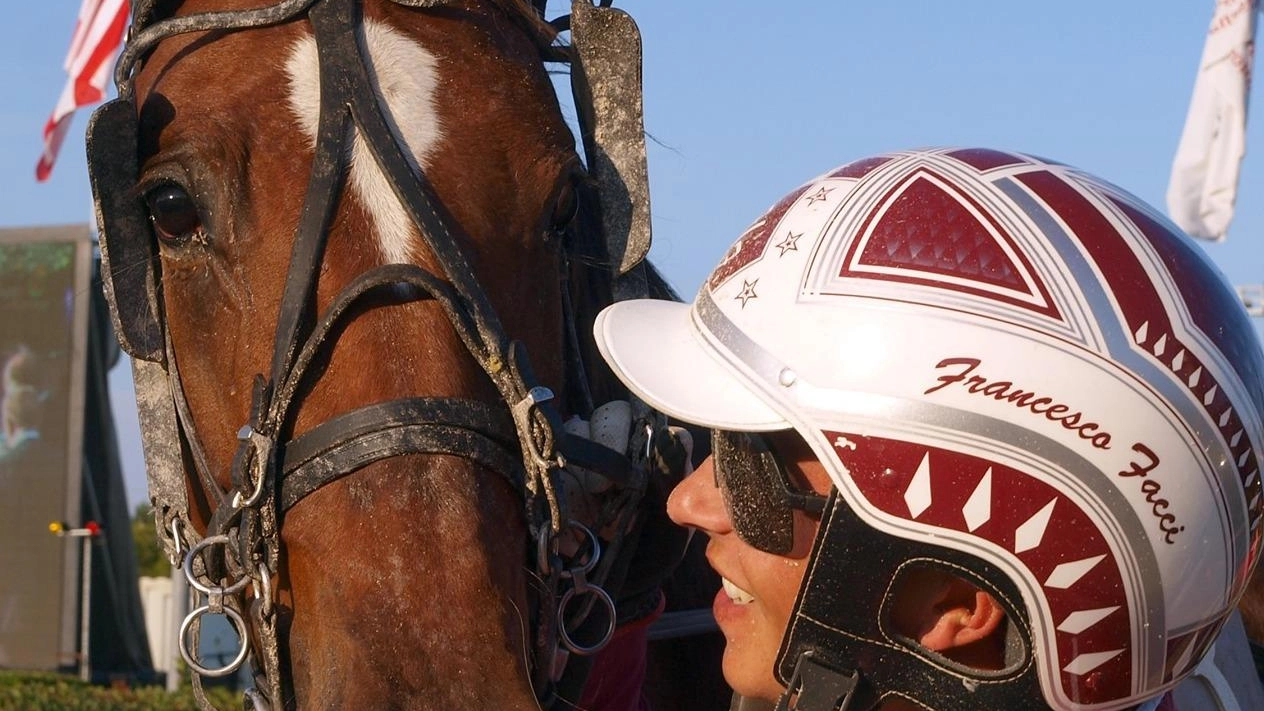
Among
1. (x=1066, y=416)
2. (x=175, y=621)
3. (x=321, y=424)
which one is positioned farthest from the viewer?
(x=175, y=621)

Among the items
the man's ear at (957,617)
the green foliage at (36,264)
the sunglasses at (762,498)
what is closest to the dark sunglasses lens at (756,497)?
the sunglasses at (762,498)

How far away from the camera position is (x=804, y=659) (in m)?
2.16

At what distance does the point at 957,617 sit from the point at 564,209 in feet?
4.47

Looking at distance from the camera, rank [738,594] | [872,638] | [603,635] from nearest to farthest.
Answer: [872,638]
[738,594]
[603,635]

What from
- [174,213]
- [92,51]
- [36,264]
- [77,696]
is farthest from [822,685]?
[36,264]

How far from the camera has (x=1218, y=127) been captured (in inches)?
358

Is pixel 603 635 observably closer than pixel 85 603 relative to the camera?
Yes

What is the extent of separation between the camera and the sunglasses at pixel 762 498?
2.25 metres

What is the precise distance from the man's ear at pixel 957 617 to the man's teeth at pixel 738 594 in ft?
1.08

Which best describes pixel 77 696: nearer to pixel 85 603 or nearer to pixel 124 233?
pixel 85 603

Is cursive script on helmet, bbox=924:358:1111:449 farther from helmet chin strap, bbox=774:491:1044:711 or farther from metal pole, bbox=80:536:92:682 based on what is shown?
Answer: metal pole, bbox=80:536:92:682

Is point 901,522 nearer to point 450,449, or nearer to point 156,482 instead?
point 450,449

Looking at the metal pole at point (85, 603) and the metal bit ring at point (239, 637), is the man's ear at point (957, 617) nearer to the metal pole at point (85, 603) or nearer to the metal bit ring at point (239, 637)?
the metal bit ring at point (239, 637)

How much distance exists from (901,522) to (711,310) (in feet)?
1.71
